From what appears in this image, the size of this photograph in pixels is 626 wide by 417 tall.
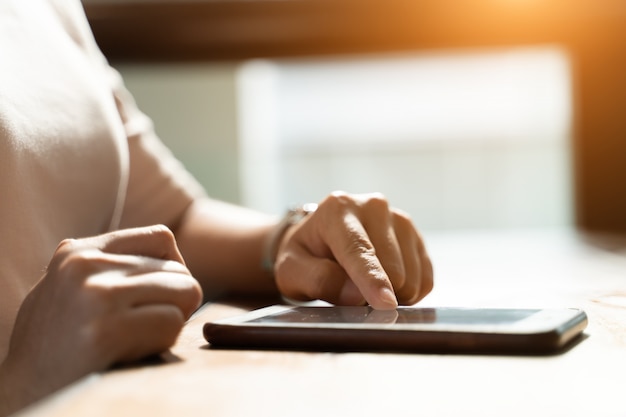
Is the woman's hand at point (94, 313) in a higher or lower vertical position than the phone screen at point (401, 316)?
higher

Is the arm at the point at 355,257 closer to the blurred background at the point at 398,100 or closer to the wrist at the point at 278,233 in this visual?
the wrist at the point at 278,233

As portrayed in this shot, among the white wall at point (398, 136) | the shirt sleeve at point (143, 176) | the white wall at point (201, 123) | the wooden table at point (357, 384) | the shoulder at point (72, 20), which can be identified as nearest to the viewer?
the wooden table at point (357, 384)

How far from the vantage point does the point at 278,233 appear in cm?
92

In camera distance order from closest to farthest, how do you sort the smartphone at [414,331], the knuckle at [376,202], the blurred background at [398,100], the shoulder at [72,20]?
1. the smartphone at [414,331]
2. the knuckle at [376,202]
3. the shoulder at [72,20]
4. the blurred background at [398,100]

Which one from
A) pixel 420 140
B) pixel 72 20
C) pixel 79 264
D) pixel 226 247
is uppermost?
pixel 72 20

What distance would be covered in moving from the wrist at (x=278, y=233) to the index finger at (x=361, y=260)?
21 centimetres

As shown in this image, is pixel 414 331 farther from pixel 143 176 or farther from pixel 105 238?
pixel 143 176

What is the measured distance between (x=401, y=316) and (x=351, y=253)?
147 millimetres

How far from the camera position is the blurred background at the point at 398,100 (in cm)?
207

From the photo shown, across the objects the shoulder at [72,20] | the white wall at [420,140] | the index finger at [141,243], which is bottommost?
the white wall at [420,140]

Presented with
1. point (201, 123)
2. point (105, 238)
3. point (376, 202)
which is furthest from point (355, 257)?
point (201, 123)

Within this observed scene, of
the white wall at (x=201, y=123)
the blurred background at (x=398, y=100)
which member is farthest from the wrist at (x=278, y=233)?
the white wall at (x=201, y=123)

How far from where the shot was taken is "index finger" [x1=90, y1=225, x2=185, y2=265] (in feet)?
1.55

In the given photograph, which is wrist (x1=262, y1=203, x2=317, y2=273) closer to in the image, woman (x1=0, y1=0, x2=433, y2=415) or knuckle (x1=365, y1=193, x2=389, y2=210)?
woman (x1=0, y1=0, x2=433, y2=415)
